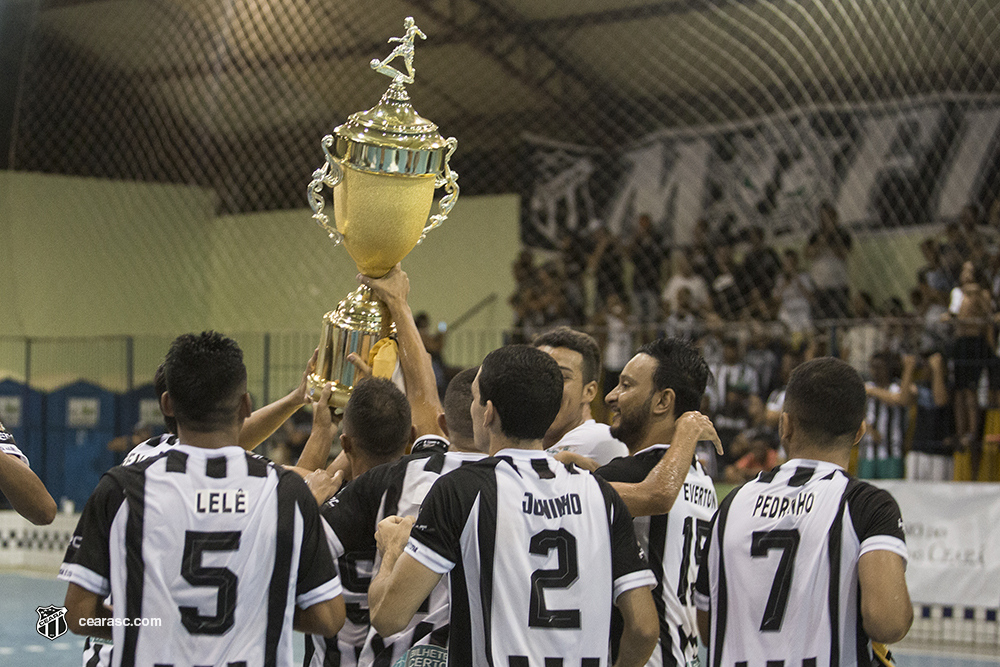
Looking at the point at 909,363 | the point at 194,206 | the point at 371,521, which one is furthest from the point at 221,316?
the point at 371,521

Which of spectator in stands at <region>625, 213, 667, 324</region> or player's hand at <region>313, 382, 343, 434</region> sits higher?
spectator in stands at <region>625, 213, 667, 324</region>

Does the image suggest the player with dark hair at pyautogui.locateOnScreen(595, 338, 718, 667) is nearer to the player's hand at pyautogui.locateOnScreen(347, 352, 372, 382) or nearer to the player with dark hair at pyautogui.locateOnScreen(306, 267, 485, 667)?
the player with dark hair at pyautogui.locateOnScreen(306, 267, 485, 667)

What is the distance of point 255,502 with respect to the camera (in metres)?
1.99

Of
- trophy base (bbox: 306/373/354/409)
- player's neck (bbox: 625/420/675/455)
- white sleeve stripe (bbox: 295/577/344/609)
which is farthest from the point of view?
trophy base (bbox: 306/373/354/409)

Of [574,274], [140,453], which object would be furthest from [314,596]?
[574,274]

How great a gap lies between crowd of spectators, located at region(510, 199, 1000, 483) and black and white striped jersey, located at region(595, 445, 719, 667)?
4.89m

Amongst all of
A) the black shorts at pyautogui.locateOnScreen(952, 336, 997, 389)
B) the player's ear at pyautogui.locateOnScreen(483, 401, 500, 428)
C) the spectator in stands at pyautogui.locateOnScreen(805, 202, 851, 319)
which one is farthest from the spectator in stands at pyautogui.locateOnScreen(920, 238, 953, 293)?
the player's ear at pyautogui.locateOnScreen(483, 401, 500, 428)

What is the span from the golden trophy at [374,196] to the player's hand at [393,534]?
88 cm

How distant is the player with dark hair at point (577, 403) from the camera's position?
9.77ft

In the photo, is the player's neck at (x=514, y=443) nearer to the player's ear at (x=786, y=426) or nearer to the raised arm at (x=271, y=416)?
the player's ear at (x=786, y=426)

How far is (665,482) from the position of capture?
2.50 meters

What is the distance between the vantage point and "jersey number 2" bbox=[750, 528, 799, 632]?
2246mm

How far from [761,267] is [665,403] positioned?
7065mm

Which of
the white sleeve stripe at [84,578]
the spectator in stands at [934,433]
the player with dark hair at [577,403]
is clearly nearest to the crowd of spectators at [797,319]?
the spectator in stands at [934,433]
